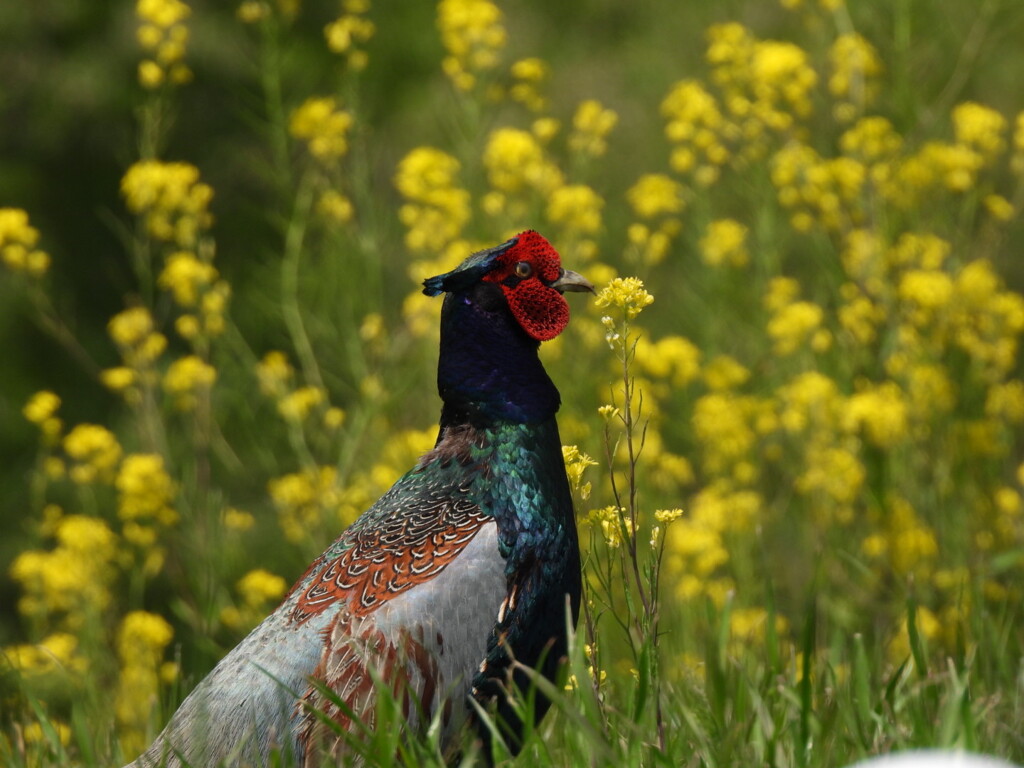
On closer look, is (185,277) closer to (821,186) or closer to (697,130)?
(697,130)

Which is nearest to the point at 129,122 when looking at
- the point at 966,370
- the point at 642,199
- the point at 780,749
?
the point at 642,199

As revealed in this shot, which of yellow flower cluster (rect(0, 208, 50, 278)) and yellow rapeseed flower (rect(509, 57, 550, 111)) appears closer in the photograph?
yellow flower cluster (rect(0, 208, 50, 278))

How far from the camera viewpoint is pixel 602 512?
8.73 ft

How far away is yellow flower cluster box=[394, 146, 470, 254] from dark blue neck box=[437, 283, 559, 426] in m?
2.53

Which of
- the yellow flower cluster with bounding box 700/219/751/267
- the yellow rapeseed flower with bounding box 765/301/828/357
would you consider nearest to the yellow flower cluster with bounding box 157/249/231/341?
the yellow flower cluster with bounding box 700/219/751/267

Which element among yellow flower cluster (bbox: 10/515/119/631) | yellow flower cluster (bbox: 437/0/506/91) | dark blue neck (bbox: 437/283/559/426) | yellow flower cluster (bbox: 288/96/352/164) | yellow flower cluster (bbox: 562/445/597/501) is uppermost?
yellow flower cluster (bbox: 437/0/506/91)

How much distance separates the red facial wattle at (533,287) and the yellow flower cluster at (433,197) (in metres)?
2.49

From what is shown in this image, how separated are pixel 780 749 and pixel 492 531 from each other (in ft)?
2.64

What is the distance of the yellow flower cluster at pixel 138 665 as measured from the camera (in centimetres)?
475

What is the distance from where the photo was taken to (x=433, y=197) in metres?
5.67

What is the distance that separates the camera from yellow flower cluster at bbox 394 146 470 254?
570 cm

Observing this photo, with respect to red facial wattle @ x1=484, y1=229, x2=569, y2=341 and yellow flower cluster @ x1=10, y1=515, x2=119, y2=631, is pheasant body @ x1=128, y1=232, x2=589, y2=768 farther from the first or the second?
yellow flower cluster @ x1=10, y1=515, x2=119, y2=631

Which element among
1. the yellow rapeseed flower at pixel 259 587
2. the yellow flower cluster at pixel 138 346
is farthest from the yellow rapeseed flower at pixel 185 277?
the yellow rapeseed flower at pixel 259 587

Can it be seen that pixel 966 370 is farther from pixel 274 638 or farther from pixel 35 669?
pixel 35 669
